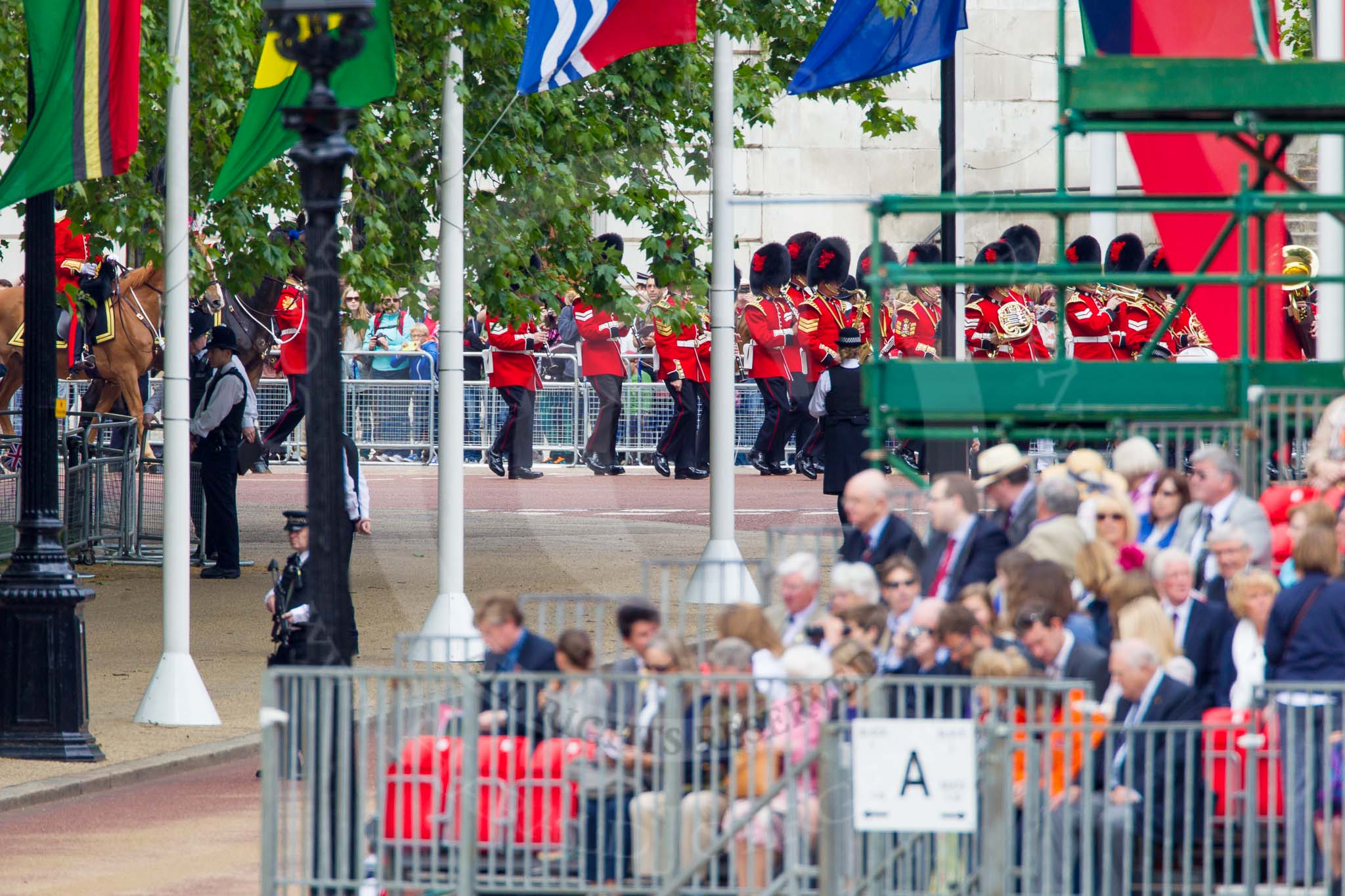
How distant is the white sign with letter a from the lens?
7.18 metres

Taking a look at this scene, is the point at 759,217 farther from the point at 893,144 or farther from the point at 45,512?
the point at 45,512

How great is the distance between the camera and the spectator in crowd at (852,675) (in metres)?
7.56

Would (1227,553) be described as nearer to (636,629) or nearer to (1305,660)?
(1305,660)

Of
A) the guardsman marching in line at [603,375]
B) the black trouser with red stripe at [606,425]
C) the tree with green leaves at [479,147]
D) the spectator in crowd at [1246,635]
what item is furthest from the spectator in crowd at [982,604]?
the black trouser with red stripe at [606,425]

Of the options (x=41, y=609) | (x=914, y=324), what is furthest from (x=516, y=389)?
(x=41, y=609)

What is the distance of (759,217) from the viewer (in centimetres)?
3594

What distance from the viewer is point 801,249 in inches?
1060

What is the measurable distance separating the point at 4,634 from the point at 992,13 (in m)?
A: 26.6

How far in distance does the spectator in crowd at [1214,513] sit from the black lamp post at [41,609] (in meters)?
5.61

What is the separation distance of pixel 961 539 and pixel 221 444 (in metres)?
9.99

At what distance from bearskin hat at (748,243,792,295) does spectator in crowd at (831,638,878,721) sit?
1930 centimetres

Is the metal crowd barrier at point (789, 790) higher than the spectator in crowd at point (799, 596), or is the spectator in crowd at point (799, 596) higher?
the spectator in crowd at point (799, 596)

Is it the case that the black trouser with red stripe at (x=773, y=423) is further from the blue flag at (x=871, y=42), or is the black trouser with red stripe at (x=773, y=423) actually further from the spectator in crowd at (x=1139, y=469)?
the spectator in crowd at (x=1139, y=469)

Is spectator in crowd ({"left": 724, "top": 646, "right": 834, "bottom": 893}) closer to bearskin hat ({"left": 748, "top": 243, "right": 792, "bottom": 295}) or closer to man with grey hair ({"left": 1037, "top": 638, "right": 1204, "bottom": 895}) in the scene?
man with grey hair ({"left": 1037, "top": 638, "right": 1204, "bottom": 895})
